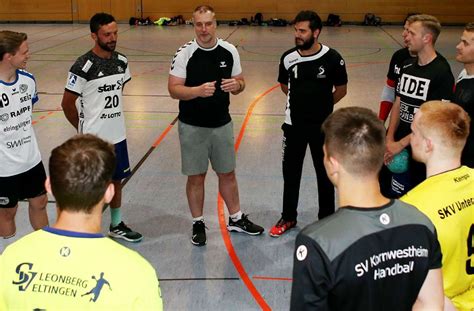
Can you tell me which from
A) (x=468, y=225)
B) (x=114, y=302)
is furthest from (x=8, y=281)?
(x=468, y=225)

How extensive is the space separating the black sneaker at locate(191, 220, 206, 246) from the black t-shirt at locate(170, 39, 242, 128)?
0.98 metres

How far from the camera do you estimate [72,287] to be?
178 cm

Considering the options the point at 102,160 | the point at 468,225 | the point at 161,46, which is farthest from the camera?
the point at 161,46

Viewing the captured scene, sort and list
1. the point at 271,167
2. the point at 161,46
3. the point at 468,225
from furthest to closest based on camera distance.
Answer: the point at 161,46
the point at 271,167
the point at 468,225

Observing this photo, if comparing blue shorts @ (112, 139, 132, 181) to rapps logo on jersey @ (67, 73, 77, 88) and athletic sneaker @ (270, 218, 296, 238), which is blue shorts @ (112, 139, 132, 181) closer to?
rapps logo on jersey @ (67, 73, 77, 88)

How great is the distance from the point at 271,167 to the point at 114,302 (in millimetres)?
5389

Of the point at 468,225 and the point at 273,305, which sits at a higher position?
the point at 468,225

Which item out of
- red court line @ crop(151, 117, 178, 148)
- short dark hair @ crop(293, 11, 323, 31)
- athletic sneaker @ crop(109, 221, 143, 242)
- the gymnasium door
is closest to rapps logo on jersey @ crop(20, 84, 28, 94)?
athletic sneaker @ crop(109, 221, 143, 242)

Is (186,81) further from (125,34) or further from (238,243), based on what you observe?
(125,34)

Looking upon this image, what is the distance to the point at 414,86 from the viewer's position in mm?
4348

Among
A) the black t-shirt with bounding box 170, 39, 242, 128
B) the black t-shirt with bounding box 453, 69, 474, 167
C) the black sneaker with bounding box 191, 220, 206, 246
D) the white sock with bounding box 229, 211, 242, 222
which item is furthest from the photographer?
the white sock with bounding box 229, 211, 242, 222

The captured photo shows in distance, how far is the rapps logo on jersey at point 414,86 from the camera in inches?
169

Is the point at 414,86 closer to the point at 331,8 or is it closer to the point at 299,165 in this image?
the point at 299,165

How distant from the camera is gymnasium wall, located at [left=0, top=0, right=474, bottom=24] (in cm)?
2361
